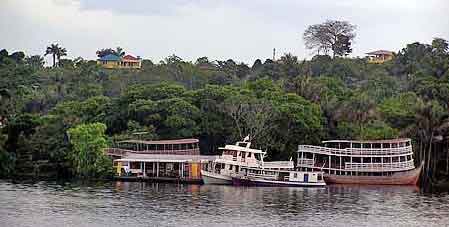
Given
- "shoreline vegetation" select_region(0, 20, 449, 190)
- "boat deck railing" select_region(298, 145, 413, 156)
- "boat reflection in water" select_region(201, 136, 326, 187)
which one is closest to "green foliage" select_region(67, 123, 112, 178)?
"shoreline vegetation" select_region(0, 20, 449, 190)

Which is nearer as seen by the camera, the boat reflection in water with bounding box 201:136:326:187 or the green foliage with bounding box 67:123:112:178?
the boat reflection in water with bounding box 201:136:326:187

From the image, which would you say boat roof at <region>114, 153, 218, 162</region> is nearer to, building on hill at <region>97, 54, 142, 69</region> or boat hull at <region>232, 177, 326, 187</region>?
boat hull at <region>232, 177, 326, 187</region>

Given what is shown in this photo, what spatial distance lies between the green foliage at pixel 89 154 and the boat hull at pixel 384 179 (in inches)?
616

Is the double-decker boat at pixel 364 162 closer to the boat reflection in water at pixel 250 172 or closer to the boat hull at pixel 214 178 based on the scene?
the boat reflection in water at pixel 250 172

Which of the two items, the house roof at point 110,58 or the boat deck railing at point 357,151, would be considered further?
the house roof at point 110,58

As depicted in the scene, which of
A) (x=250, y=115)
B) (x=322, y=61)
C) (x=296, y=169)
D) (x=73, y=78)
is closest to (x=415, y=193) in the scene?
(x=296, y=169)

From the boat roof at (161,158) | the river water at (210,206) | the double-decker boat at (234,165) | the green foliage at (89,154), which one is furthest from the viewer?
the green foliage at (89,154)

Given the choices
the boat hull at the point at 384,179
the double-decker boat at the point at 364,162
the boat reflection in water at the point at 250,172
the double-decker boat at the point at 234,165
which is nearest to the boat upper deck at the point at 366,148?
the double-decker boat at the point at 364,162

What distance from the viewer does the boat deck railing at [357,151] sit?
59.1 metres

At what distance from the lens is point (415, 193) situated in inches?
2071

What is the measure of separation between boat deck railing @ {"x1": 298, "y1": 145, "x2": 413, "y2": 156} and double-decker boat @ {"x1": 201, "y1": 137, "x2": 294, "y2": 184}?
3.78 meters

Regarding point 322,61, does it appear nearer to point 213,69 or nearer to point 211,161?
point 213,69

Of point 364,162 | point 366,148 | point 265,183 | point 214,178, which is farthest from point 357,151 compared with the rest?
point 214,178

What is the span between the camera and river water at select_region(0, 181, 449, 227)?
36375 mm
